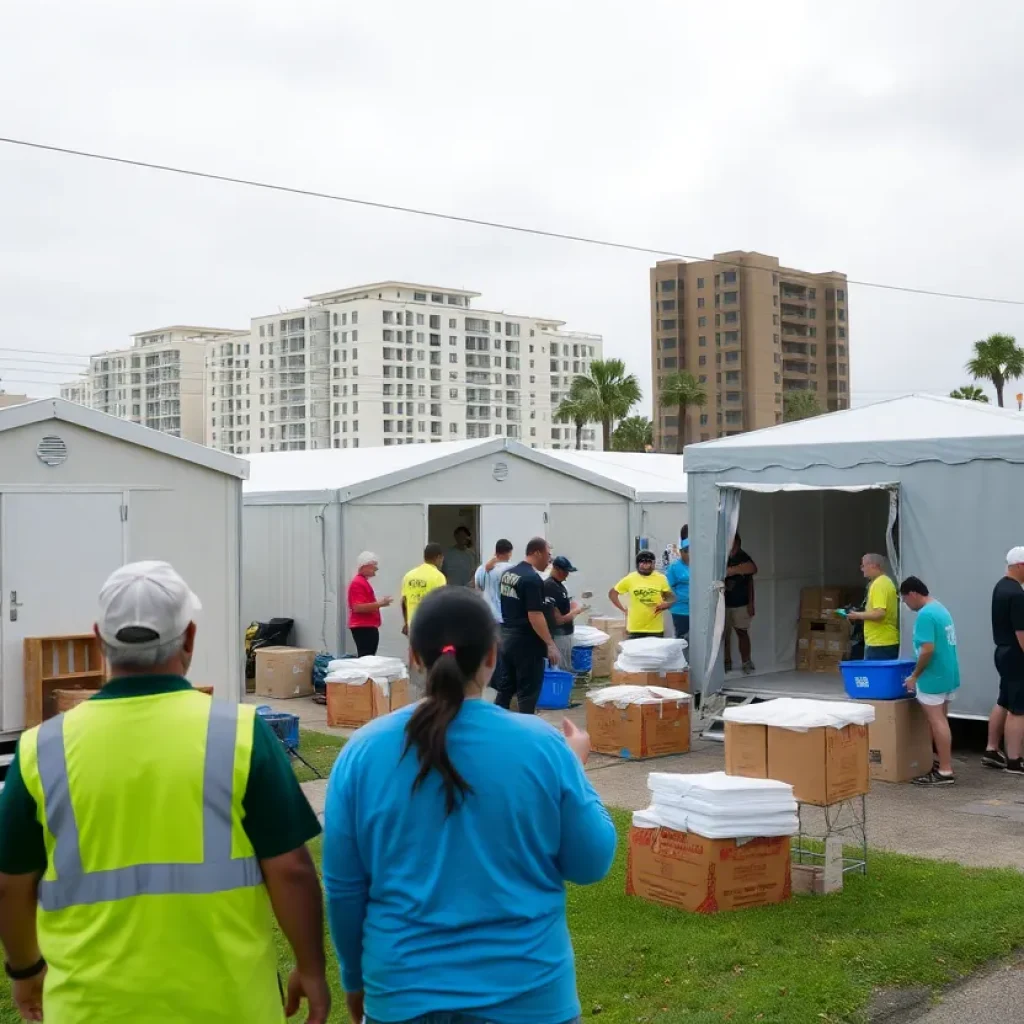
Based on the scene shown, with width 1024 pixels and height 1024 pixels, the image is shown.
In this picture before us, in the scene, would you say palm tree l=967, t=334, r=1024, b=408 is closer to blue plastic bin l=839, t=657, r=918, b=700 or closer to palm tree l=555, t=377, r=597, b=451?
palm tree l=555, t=377, r=597, b=451

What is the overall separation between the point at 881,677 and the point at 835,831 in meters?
3.21

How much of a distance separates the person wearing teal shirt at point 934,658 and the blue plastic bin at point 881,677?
0.68 feet

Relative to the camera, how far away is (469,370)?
153375 millimetres

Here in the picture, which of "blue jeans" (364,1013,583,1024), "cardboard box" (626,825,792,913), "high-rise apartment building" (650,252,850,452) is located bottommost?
"cardboard box" (626,825,792,913)

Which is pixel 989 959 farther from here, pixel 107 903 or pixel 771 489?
pixel 771 489

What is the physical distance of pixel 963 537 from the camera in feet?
36.4

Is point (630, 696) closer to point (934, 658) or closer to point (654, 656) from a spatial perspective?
point (654, 656)

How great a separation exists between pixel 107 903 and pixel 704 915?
4351 mm

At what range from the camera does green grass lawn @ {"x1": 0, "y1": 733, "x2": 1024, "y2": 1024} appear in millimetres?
5156

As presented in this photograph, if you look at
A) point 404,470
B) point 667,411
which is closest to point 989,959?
point 404,470

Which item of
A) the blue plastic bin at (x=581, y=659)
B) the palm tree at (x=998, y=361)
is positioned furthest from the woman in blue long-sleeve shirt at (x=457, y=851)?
the palm tree at (x=998, y=361)

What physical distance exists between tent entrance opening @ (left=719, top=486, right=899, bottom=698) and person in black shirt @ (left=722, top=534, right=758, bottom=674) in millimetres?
45

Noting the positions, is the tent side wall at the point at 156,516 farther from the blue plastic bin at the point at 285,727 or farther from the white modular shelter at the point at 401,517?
the white modular shelter at the point at 401,517

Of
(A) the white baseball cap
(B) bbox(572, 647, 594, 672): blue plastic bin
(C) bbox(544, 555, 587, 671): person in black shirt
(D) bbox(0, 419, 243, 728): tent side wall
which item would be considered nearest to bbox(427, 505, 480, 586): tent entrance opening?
(B) bbox(572, 647, 594, 672): blue plastic bin
